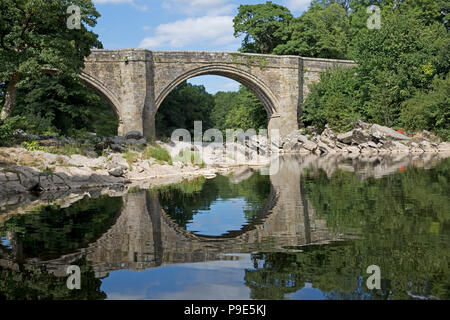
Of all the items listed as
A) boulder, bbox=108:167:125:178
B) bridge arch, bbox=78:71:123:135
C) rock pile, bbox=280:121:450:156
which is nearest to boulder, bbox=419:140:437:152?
rock pile, bbox=280:121:450:156

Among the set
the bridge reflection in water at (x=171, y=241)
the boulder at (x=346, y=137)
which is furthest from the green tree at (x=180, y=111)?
the bridge reflection in water at (x=171, y=241)

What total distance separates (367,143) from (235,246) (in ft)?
76.7

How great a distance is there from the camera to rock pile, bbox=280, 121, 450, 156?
1033 inches

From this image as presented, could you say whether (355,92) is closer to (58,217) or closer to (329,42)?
(329,42)

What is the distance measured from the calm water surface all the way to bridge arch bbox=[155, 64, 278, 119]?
733 inches

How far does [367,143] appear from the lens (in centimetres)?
2731

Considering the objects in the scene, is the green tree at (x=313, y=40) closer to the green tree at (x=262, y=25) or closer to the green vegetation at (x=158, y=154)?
the green tree at (x=262, y=25)

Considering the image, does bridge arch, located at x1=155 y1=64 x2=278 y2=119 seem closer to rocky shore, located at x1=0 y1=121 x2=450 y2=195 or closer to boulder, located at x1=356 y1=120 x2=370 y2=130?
rocky shore, located at x1=0 y1=121 x2=450 y2=195

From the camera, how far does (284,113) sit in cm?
3173

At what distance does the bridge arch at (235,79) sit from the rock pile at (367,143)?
134 inches

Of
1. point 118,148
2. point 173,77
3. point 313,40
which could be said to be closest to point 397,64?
point 313,40

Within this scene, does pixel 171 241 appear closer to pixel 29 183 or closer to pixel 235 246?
pixel 235 246
